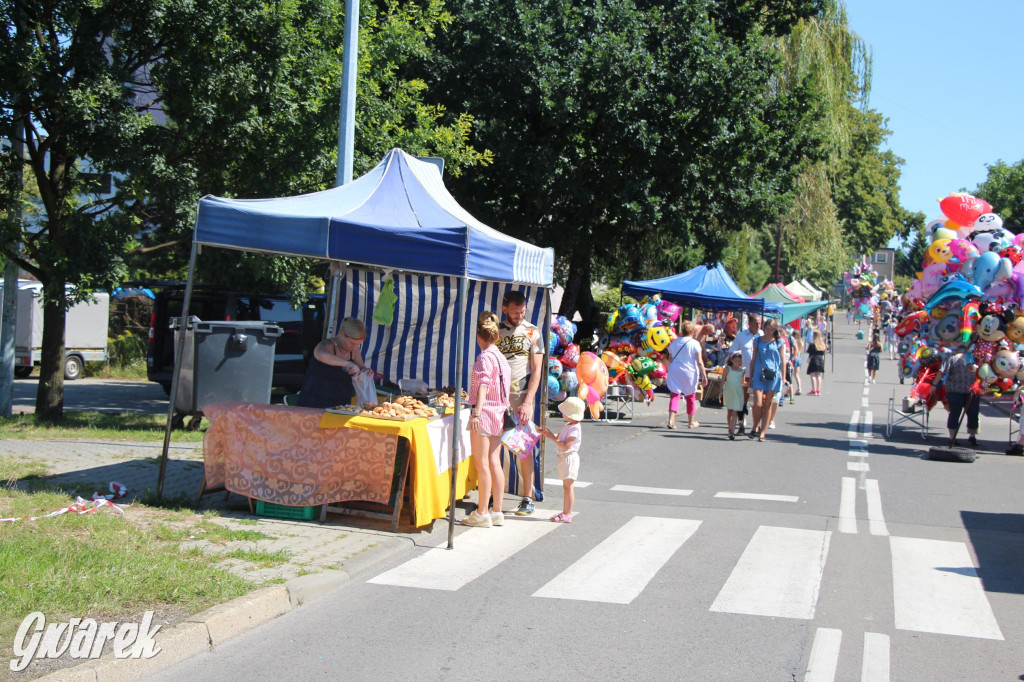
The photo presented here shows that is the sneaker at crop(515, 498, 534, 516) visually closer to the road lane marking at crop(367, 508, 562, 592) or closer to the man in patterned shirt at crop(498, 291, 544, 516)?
the man in patterned shirt at crop(498, 291, 544, 516)

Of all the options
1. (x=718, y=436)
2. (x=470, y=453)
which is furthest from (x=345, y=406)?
(x=718, y=436)

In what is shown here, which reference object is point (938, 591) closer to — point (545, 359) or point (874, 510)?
point (874, 510)

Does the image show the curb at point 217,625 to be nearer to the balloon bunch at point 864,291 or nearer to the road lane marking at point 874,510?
the road lane marking at point 874,510

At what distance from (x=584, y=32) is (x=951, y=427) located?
34.9 ft

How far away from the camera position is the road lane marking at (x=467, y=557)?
666 centimetres

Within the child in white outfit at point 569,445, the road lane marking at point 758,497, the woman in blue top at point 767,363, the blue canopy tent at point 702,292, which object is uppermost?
the blue canopy tent at point 702,292

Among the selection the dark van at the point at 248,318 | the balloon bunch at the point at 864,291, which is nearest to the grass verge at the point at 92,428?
the dark van at the point at 248,318

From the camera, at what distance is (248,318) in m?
16.8

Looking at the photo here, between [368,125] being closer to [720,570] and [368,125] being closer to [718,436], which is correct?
[718,436]

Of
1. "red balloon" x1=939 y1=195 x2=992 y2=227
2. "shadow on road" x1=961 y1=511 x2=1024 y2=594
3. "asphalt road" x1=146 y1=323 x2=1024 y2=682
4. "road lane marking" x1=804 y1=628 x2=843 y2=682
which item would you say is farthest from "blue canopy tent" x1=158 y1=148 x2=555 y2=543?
"red balloon" x1=939 y1=195 x2=992 y2=227

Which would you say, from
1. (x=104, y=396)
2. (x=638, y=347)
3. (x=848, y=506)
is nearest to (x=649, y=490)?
(x=848, y=506)

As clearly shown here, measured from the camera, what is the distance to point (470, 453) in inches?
350

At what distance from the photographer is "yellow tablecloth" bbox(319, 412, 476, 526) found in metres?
7.74

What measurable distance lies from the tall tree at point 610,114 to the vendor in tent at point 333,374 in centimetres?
1077
